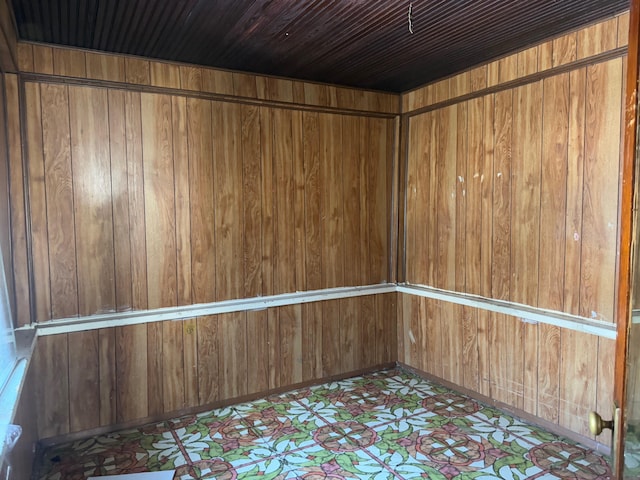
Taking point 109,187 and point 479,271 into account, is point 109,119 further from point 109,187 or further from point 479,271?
point 479,271

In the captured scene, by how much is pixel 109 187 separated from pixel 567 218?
3.00 m

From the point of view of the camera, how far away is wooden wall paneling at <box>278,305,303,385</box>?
3705 mm

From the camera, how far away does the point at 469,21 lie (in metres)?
2.57

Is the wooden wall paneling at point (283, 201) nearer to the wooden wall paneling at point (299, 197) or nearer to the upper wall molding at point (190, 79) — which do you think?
the wooden wall paneling at point (299, 197)

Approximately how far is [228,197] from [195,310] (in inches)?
34.8

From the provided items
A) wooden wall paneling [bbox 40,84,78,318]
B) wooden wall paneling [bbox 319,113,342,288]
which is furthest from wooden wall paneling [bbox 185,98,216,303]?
wooden wall paneling [bbox 319,113,342,288]

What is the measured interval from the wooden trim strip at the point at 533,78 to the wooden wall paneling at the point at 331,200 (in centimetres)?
84

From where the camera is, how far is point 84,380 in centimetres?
299

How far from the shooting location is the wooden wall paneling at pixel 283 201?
3605 millimetres

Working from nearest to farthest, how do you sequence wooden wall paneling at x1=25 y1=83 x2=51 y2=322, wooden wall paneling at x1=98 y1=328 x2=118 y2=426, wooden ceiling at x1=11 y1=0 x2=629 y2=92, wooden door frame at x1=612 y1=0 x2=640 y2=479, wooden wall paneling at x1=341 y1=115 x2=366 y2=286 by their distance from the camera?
wooden door frame at x1=612 y1=0 x2=640 y2=479 < wooden ceiling at x1=11 y1=0 x2=629 y2=92 < wooden wall paneling at x1=25 y1=83 x2=51 y2=322 < wooden wall paneling at x1=98 y1=328 x2=118 y2=426 < wooden wall paneling at x1=341 y1=115 x2=366 y2=286

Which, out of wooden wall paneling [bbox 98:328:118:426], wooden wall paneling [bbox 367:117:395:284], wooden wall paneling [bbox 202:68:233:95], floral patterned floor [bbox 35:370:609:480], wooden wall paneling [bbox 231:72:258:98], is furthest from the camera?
wooden wall paneling [bbox 367:117:395:284]

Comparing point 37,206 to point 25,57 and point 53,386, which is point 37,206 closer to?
point 25,57

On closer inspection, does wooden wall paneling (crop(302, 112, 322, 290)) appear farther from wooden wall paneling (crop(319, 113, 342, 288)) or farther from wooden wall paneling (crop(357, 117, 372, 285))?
wooden wall paneling (crop(357, 117, 372, 285))

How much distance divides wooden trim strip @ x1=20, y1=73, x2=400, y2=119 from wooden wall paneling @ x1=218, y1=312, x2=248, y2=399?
1651mm
